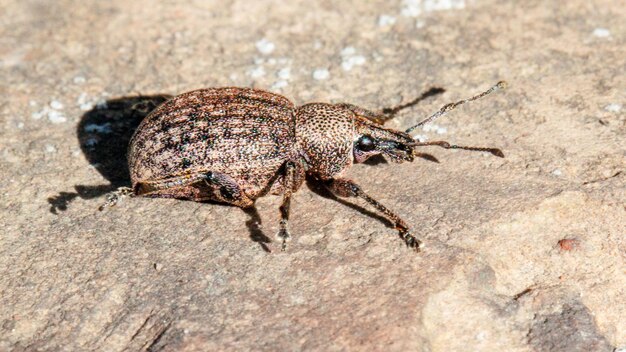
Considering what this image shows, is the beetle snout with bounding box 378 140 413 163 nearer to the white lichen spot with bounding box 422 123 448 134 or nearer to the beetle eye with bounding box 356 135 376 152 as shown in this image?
the beetle eye with bounding box 356 135 376 152

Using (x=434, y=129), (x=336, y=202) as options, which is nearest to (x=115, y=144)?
(x=336, y=202)

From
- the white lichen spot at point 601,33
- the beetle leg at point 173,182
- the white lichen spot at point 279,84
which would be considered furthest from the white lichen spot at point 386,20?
the beetle leg at point 173,182

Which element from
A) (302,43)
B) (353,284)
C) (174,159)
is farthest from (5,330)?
(302,43)

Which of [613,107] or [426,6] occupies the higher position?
[426,6]

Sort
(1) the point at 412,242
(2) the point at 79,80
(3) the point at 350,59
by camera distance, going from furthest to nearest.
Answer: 1. (3) the point at 350,59
2. (2) the point at 79,80
3. (1) the point at 412,242

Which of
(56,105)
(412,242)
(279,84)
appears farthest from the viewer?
(279,84)

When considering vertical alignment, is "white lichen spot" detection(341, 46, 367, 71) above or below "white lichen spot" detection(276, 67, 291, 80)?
below

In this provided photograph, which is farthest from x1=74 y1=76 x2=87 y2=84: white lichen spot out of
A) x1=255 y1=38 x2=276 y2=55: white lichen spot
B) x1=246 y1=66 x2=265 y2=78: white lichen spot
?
x1=255 y1=38 x2=276 y2=55: white lichen spot

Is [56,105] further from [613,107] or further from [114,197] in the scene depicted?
[613,107]
